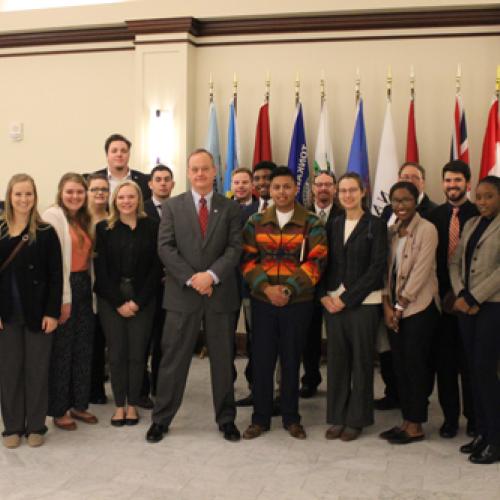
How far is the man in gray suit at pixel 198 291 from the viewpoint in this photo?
3.76m

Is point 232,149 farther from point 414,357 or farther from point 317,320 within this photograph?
point 414,357

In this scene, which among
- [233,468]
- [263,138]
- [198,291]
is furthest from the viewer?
[263,138]

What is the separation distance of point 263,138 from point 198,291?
8.01 feet

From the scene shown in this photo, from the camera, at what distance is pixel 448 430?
153 inches

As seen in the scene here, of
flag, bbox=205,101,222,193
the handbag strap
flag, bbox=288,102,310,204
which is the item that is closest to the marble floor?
the handbag strap

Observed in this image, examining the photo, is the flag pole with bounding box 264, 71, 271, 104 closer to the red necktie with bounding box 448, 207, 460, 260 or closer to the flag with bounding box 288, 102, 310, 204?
the flag with bounding box 288, 102, 310, 204

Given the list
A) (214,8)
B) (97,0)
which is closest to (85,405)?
(214,8)

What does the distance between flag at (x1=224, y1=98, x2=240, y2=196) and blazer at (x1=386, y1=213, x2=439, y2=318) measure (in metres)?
2.42

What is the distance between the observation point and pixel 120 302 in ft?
12.9

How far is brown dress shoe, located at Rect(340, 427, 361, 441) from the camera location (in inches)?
151

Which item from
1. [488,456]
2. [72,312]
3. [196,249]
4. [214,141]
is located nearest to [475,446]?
[488,456]

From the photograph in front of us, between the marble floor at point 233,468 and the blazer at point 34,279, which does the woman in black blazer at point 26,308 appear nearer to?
the blazer at point 34,279

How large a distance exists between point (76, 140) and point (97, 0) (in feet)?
4.19

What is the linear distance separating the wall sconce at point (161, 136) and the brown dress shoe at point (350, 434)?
3.04 m
